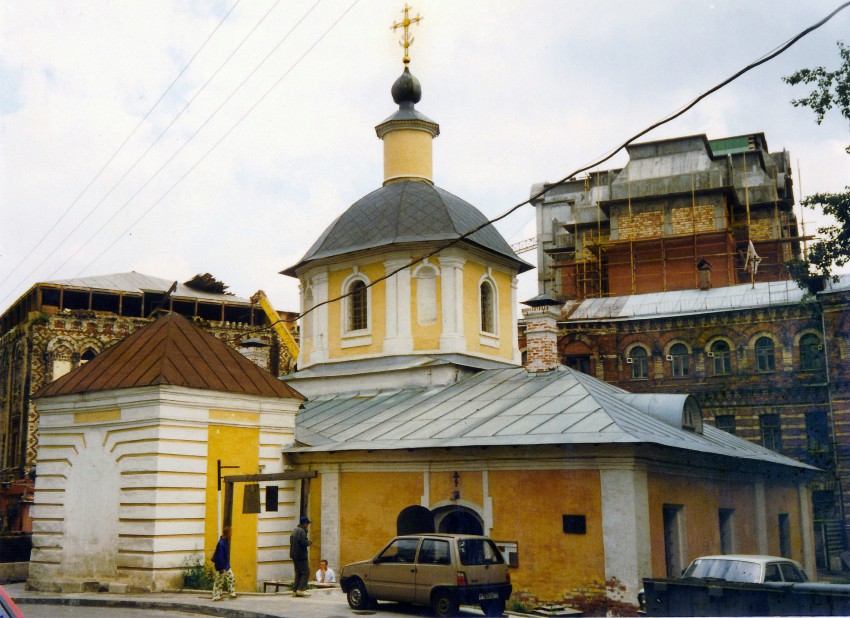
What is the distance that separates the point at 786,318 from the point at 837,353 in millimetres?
2368

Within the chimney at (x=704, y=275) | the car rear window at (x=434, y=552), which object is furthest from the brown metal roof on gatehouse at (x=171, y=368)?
the chimney at (x=704, y=275)

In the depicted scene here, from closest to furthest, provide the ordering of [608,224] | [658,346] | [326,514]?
[326,514] < [658,346] < [608,224]

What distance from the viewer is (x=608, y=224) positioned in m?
54.4

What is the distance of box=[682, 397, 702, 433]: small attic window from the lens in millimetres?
20156

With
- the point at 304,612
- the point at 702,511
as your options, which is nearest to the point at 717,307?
the point at 702,511

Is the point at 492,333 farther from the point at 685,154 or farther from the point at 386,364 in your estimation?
the point at 685,154

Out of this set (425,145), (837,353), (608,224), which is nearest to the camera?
(425,145)

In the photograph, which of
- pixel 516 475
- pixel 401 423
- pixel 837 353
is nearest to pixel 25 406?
pixel 401 423

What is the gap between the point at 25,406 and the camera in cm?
4122

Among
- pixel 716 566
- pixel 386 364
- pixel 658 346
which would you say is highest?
pixel 658 346

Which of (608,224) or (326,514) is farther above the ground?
(608,224)

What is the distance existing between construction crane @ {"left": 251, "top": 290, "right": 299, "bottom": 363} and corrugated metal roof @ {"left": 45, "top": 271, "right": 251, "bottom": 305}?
253 cm

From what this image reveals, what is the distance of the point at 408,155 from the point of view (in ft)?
89.8

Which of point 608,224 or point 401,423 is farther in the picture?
point 608,224
